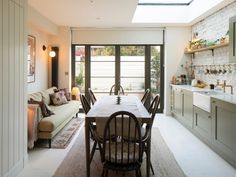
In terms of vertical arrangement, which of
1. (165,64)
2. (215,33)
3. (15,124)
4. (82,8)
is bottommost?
(15,124)

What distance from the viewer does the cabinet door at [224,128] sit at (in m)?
3.52

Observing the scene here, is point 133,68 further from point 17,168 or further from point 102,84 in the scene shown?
point 17,168

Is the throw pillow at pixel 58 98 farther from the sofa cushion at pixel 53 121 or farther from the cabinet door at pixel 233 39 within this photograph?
the cabinet door at pixel 233 39

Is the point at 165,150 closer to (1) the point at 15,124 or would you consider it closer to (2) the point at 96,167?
(2) the point at 96,167

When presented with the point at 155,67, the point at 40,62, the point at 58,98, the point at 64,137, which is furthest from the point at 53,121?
the point at 155,67

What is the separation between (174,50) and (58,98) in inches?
139

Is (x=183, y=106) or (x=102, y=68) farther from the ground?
(x=102, y=68)

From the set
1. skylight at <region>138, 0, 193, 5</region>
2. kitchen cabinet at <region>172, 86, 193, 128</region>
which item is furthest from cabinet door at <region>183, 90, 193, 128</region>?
skylight at <region>138, 0, 193, 5</region>

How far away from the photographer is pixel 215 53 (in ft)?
18.9

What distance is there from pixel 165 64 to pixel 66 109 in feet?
10.8

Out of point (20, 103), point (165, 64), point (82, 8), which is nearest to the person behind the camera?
point (20, 103)

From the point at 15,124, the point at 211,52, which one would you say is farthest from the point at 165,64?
the point at 15,124

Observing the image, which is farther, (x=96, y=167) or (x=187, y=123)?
(x=187, y=123)

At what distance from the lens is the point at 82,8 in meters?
5.29
